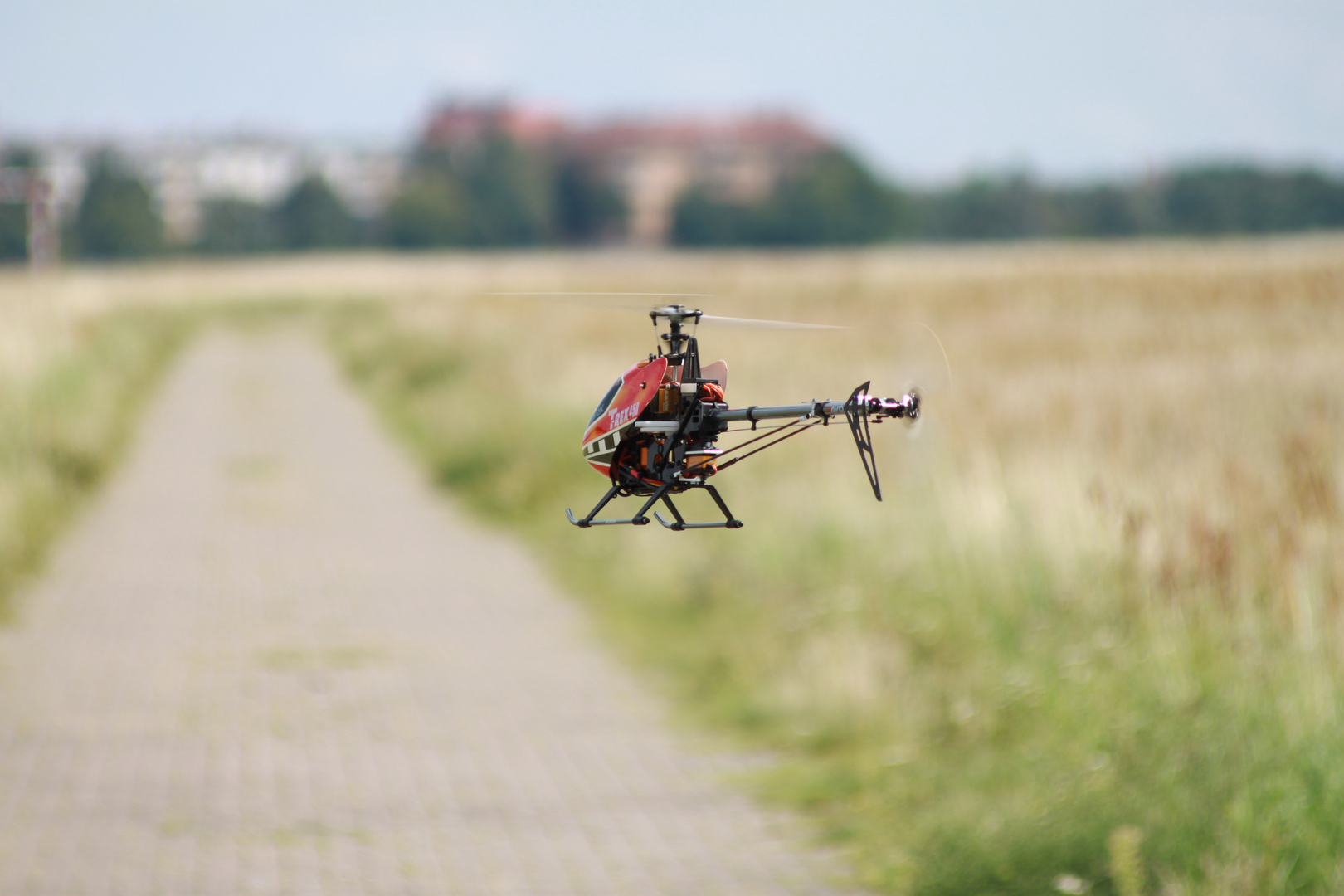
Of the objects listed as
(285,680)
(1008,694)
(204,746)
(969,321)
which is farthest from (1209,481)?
(285,680)

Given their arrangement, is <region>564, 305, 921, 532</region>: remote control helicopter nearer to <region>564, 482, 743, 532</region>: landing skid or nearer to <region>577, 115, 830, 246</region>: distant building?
<region>564, 482, 743, 532</region>: landing skid

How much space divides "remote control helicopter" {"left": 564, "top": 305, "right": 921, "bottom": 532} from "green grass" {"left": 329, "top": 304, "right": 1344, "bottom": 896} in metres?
3.27

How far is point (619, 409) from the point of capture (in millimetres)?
1519

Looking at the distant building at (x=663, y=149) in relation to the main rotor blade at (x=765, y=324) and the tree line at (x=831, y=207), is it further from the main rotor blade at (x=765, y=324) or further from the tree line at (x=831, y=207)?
the main rotor blade at (x=765, y=324)

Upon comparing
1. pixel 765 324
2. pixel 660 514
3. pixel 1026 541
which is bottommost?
pixel 1026 541

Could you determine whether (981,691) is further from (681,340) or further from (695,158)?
(681,340)

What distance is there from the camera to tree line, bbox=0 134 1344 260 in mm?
3008

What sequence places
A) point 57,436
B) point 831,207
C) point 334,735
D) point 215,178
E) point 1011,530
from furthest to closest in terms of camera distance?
point 57,436
point 334,735
point 215,178
point 1011,530
point 831,207

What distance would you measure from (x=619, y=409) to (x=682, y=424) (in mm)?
99

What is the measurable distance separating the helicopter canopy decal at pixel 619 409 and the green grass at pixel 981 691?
321 centimetres

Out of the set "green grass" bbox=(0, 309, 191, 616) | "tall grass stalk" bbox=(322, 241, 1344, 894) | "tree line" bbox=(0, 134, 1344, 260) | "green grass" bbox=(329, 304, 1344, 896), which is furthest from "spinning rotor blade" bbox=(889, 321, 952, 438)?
"green grass" bbox=(0, 309, 191, 616)

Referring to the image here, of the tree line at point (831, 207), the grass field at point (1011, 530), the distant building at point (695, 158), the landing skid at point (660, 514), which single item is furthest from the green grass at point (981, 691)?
the landing skid at point (660, 514)

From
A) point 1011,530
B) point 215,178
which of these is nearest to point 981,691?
point 1011,530

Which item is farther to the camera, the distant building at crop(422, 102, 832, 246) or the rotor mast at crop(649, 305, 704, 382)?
the distant building at crop(422, 102, 832, 246)
